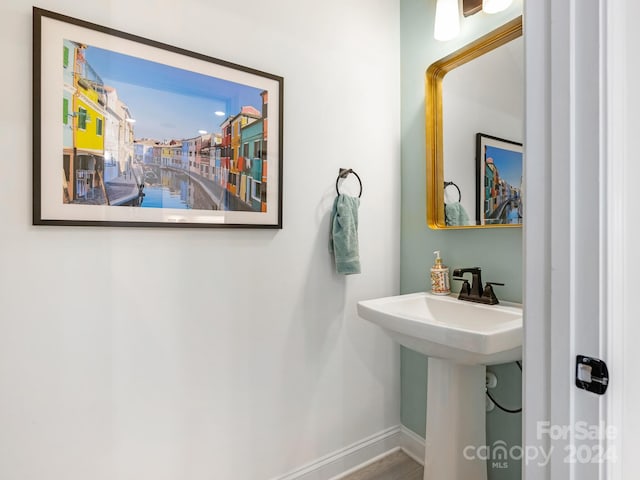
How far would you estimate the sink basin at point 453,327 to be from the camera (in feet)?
3.23

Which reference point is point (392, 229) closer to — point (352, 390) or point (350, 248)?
point (350, 248)

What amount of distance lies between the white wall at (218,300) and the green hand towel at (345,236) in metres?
0.06

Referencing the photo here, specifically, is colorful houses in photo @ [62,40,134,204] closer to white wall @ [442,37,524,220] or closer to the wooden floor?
white wall @ [442,37,524,220]

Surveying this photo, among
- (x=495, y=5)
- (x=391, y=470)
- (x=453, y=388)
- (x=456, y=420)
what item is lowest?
(x=391, y=470)

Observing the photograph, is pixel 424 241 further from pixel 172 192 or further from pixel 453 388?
pixel 172 192

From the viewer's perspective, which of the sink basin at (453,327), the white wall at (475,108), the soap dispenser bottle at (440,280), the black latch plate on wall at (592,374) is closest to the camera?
the black latch plate on wall at (592,374)

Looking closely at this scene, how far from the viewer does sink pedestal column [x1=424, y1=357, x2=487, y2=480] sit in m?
1.29

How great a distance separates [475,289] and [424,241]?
40cm

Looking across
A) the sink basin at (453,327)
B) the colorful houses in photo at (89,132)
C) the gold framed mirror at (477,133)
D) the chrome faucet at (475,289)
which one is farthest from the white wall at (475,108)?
the colorful houses in photo at (89,132)

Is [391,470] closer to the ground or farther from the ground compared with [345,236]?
closer to the ground

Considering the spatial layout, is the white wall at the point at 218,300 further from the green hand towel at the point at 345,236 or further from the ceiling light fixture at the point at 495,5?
the ceiling light fixture at the point at 495,5

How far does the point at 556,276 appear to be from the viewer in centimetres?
49

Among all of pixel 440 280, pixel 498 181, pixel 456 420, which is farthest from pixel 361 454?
pixel 498 181

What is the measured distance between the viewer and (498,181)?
1437mm
